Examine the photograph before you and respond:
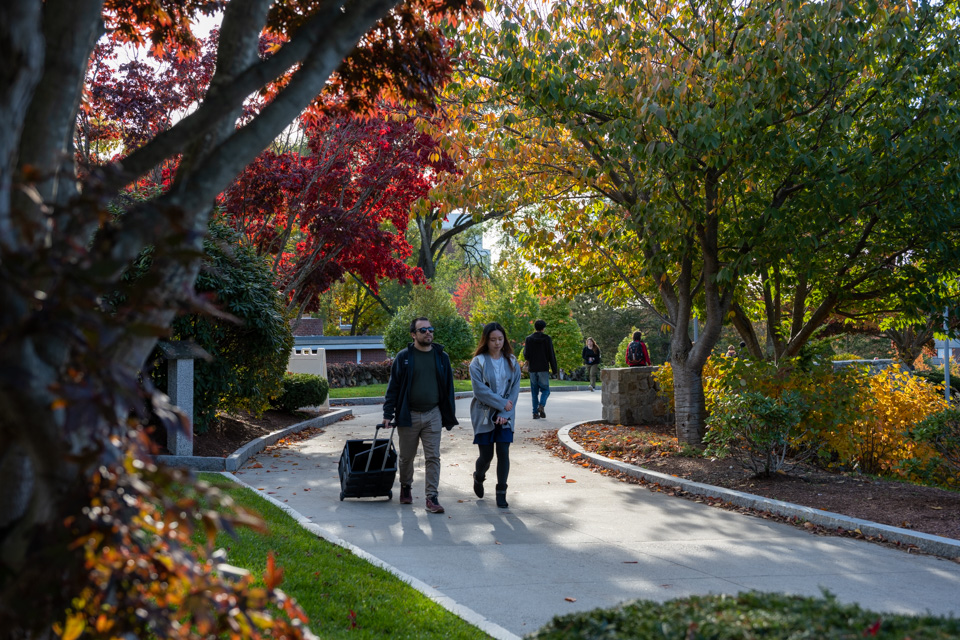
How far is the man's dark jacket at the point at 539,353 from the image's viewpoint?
1648cm

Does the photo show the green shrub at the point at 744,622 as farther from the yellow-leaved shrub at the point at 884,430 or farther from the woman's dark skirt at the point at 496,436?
the yellow-leaved shrub at the point at 884,430

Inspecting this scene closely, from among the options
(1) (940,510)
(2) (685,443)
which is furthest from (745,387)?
(1) (940,510)

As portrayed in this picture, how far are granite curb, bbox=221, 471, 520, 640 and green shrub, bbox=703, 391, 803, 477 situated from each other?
4.76 m

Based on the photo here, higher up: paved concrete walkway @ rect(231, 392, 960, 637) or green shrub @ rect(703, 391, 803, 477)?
green shrub @ rect(703, 391, 803, 477)

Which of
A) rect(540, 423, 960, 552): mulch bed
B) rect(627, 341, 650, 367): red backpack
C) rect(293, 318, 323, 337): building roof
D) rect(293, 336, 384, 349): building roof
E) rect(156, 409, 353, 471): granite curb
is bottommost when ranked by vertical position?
rect(540, 423, 960, 552): mulch bed

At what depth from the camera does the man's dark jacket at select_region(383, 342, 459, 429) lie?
8141 millimetres

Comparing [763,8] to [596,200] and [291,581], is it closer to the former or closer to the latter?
[596,200]

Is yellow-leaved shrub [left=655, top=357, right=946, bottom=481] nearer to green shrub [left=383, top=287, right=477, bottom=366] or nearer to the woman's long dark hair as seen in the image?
the woman's long dark hair

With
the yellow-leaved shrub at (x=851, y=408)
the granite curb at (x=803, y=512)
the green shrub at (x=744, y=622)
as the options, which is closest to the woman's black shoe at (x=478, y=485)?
the granite curb at (x=803, y=512)

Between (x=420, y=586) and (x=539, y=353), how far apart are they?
37.7 ft

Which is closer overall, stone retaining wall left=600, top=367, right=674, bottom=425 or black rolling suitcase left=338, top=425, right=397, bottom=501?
black rolling suitcase left=338, top=425, right=397, bottom=501

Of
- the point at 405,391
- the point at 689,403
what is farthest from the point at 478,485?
the point at 689,403

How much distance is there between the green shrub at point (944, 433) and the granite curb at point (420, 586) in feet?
24.4

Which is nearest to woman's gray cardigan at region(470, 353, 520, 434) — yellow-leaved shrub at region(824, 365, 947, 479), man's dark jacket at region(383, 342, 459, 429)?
man's dark jacket at region(383, 342, 459, 429)
